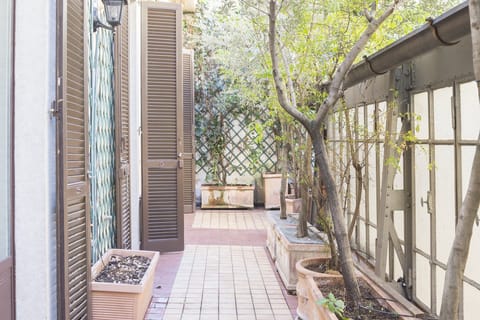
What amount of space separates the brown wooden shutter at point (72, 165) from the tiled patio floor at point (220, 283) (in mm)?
931

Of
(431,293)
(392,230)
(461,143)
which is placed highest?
(461,143)

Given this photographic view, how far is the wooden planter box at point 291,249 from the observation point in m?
3.78

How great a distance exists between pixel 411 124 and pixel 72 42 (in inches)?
83.4

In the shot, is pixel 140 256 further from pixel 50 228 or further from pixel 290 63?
pixel 290 63

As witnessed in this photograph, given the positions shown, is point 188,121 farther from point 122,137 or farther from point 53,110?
point 53,110

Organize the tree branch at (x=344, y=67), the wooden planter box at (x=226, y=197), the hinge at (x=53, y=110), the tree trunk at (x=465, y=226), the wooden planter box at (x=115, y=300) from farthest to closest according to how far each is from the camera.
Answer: the wooden planter box at (x=226, y=197) < the wooden planter box at (x=115, y=300) < the tree branch at (x=344, y=67) < the hinge at (x=53, y=110) < the tree trunk at (x=465, y=226)

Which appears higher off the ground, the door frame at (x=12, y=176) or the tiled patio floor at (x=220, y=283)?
Result: the door frame at (x=12, y=176)

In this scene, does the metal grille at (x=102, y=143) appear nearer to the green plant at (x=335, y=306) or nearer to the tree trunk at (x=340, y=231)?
the tree trunk at (x=340, y=231)

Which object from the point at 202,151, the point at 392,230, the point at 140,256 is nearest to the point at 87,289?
the point at 140,256

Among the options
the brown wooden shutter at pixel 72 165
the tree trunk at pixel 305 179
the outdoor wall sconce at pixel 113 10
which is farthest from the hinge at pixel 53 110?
the tree trunk at pixel 305 179

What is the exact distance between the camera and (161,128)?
5.28 metres

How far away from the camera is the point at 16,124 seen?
6.81 feet

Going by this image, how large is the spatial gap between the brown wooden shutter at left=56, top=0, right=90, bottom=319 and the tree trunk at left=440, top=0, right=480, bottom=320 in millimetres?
1628

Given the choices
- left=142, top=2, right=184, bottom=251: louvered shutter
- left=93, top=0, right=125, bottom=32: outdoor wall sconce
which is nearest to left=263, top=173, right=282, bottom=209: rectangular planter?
left=142, top=2, right=184, bottom=251: louvered shutter
